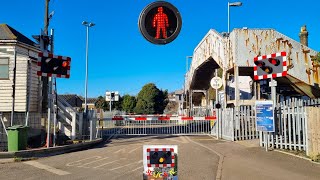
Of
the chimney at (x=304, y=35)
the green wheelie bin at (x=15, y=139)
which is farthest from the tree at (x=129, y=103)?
the green wheelie bin at (x=15, y=139)

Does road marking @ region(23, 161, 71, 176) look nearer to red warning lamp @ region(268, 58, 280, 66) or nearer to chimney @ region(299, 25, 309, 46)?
red warning lamp @ region(268, 58, 280, 66)

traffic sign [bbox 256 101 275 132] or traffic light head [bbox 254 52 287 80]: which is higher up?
traffic light head [bbox 254 52 287 80]

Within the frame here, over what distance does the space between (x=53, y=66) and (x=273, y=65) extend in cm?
821

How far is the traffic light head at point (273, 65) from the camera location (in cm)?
1215

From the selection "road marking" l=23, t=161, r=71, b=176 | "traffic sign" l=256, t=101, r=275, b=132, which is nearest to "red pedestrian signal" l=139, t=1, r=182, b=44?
"road marking" l=23, t=161, r=71, b=176

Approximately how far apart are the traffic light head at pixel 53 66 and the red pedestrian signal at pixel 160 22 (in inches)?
393

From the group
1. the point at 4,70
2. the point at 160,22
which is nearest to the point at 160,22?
the point at 160,22

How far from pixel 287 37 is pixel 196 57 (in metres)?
10.6

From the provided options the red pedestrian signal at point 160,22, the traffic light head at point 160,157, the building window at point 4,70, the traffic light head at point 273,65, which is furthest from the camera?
the building window at point 4,70

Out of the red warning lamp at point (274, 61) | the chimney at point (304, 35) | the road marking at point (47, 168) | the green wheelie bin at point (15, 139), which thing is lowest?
the road marking at point (47, 168)

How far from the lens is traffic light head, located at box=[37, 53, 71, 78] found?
550 inches

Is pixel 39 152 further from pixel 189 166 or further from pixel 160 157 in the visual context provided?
pixel 160 157

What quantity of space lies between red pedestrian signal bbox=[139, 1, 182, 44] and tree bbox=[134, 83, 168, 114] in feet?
195

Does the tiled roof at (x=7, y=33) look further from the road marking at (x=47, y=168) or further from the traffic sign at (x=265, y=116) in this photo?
the traffic sign at (x=265, y=116)
